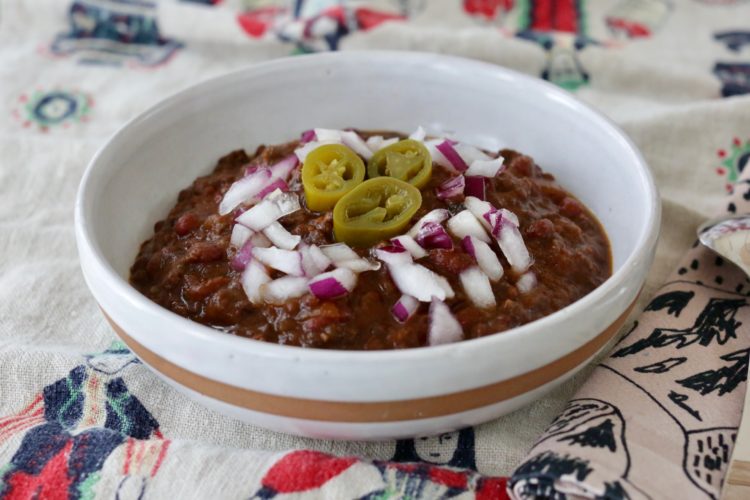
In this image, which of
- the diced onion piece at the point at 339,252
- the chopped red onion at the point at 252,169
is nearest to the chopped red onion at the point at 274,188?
the chopped red onion at the point at 252,169

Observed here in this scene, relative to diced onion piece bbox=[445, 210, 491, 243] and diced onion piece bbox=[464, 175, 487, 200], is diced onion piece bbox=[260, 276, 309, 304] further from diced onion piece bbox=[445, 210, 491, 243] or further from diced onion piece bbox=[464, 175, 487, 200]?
diced onion piece bbox=[464, 175, 487, 200]

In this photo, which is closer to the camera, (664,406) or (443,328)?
(443,328)

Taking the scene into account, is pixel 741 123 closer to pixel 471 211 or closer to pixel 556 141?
pixel 556 141

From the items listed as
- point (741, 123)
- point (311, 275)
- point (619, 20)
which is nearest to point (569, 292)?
point (311, 275)

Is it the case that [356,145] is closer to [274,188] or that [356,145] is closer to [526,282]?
[274,188]

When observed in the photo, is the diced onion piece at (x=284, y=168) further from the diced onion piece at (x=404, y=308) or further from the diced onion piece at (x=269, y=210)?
the diced onion piece at (x=404, y=308)

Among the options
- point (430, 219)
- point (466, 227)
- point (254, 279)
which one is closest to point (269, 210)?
point (254, 279)
